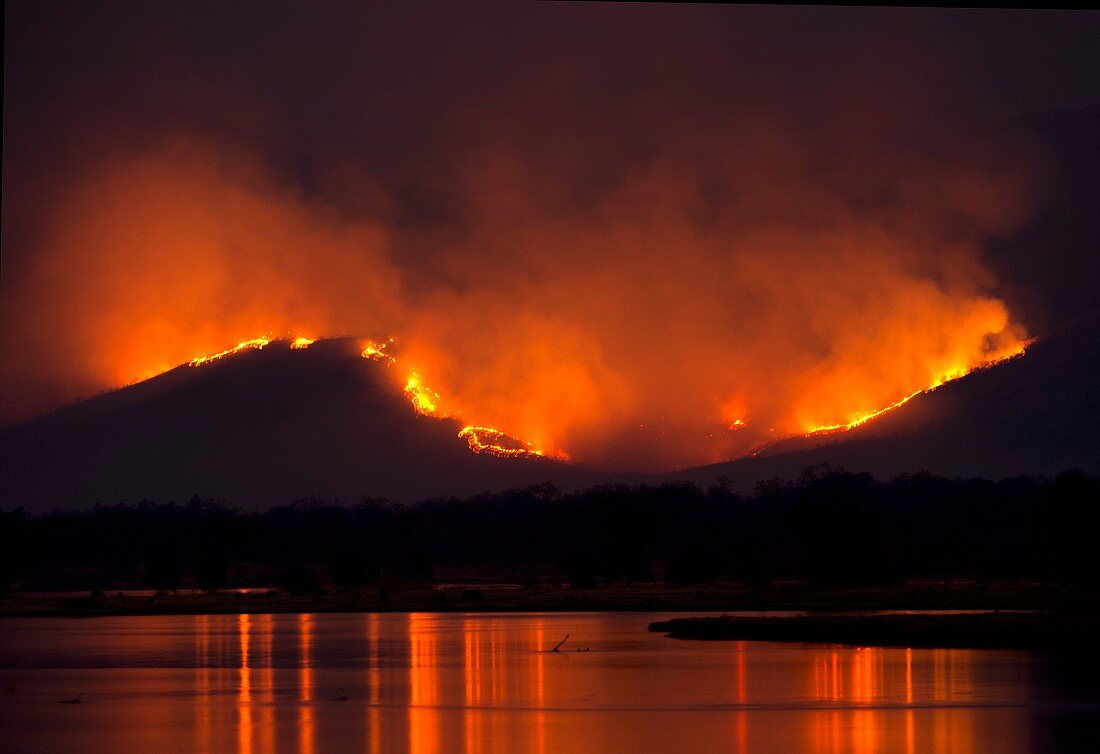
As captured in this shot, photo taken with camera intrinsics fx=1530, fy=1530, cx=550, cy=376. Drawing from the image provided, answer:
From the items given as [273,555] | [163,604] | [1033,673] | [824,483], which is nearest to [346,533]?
Answer: [273,555]

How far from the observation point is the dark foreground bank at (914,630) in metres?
41.5

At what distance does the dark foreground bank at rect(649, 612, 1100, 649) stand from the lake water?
249cm

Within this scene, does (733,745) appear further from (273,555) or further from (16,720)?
(273,555)

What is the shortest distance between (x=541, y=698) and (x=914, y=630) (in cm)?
1933

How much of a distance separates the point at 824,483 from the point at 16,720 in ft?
554

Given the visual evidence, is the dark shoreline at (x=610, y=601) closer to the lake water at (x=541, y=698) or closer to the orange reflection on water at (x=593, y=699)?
the orange reflection on water at (x=593, y=699)

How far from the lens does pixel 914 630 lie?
148 ft

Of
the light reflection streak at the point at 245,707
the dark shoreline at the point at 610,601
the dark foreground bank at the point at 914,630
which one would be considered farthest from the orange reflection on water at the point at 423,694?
Result: the dark shoreline at the point at 610,601

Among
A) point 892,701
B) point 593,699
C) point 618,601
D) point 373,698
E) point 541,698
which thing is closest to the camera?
point 892,701

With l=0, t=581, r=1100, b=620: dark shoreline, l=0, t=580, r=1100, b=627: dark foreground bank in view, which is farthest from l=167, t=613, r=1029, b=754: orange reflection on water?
l=0, t=580, r=1100, b=627: dark foreground bank

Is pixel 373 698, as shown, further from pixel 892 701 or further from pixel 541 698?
pixel 892 701

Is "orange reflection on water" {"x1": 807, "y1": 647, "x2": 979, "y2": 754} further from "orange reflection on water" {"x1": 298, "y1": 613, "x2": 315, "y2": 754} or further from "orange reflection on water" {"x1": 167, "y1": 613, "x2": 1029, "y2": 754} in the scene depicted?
"orange reflection on water" {"x1": 298, "y1": 613, "x2": 315, "y2": 754}

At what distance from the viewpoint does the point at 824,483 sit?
190 metres

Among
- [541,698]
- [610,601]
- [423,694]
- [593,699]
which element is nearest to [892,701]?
[593,699]
